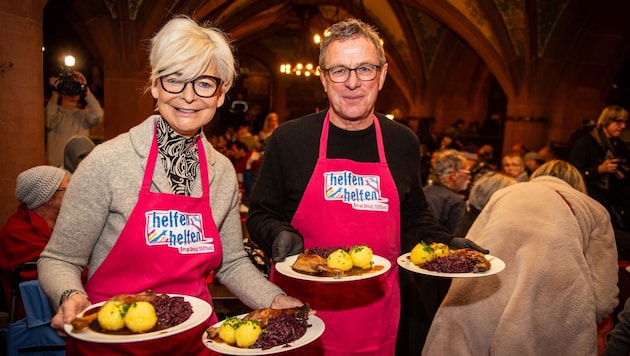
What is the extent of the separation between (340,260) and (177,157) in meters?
0.75

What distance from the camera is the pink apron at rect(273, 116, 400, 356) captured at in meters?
2.52

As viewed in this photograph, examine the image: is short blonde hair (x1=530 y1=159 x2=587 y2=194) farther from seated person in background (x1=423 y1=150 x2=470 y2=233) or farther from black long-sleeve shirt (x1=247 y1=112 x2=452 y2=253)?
black long-sleeve shirt (x1=247 y1=112 x2=452 y2=253)

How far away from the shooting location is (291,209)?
8.61 feet

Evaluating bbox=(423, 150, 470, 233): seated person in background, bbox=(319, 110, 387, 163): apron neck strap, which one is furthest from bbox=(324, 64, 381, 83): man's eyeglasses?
bbox=(423, 150, 470, 233): seated person in background

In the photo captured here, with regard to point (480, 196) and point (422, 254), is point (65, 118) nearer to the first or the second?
point (480, 196)

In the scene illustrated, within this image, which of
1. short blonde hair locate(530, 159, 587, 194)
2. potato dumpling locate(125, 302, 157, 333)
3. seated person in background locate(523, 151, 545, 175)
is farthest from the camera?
seated person in background locate(523, 151, 545, 175)

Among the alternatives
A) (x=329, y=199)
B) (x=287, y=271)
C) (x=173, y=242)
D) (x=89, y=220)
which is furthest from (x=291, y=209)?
(x=89, y=220)

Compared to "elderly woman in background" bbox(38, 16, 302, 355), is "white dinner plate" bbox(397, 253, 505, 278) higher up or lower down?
lower down

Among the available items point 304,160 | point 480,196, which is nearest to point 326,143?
point 304,160

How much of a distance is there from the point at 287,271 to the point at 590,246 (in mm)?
2077

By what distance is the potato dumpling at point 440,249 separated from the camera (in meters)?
2.43

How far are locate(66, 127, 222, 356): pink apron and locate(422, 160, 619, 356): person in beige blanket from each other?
1.78 metres

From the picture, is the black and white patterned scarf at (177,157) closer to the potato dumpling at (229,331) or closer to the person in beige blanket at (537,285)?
the potato dumpling at (229,331)

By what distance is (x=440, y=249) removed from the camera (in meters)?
2.45
